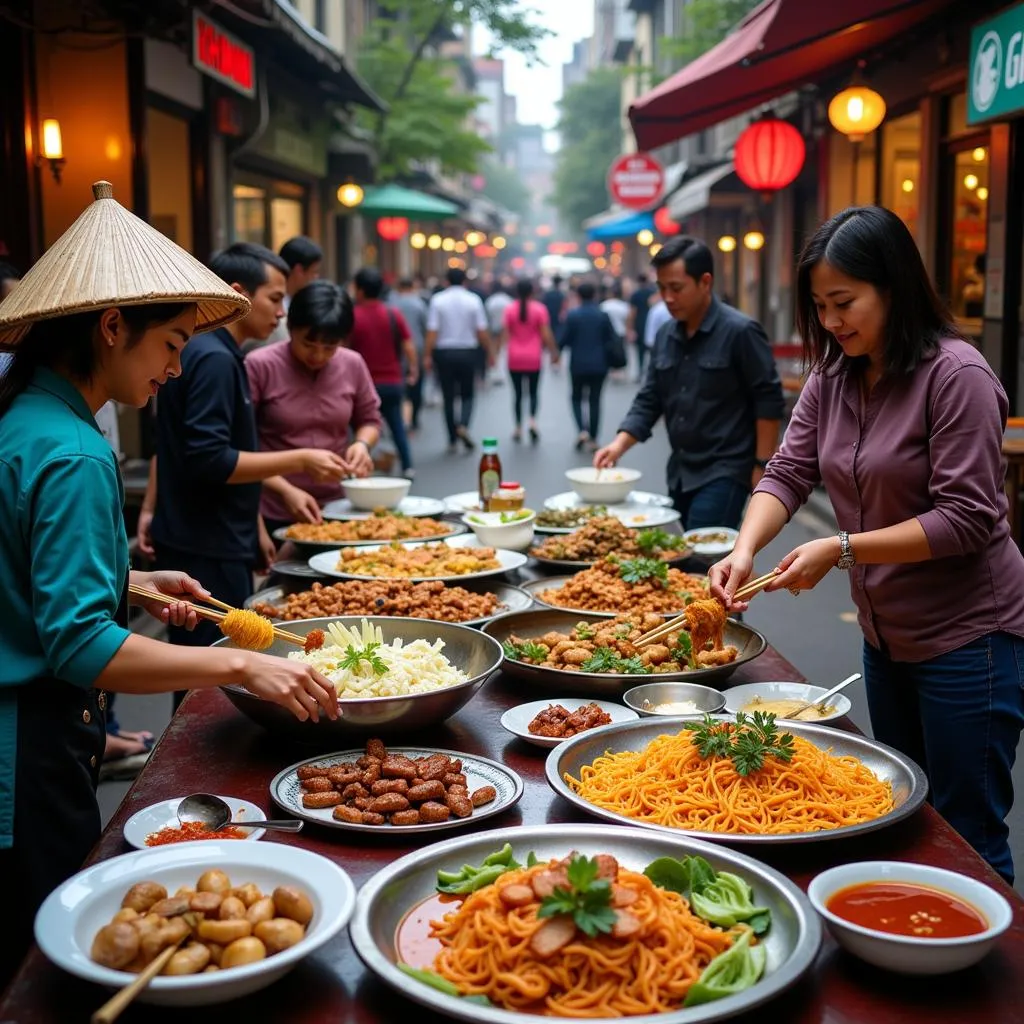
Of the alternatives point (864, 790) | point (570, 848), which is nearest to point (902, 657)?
point (864, 790)

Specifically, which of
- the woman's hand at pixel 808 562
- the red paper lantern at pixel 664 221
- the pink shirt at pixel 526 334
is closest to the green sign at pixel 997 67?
the woman's hand at pixel 808 562

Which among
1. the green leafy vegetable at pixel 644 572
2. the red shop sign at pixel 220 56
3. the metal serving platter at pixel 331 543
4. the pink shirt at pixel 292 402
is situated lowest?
the metal serving platter at pixel 331 543

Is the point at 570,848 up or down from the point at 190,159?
down

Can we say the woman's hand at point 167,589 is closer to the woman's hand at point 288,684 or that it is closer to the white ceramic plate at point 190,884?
the woman's hand at point 288,684

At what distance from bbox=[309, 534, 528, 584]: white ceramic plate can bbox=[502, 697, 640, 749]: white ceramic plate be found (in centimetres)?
117

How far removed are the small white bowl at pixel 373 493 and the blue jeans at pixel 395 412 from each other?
7298 millimetres

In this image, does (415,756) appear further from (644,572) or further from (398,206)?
(398,206)

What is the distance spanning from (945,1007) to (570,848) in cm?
70

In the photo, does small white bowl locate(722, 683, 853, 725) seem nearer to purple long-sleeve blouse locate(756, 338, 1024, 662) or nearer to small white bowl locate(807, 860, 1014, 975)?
purple long-sleeve blouse locate(756, 338, 1024, 662)

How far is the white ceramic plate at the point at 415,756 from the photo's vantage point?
8.00 ft

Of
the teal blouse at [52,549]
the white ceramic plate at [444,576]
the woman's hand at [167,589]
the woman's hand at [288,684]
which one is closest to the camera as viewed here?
the teal blouse at [52,549]

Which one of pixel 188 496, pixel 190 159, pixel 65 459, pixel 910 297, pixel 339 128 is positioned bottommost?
pixel 188 496

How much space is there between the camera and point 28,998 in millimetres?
1916

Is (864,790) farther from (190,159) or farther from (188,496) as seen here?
(190,159)
